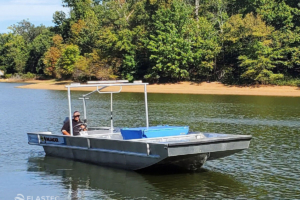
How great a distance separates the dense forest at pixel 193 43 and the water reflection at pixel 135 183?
40.0 meters

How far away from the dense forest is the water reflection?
40.0 meters

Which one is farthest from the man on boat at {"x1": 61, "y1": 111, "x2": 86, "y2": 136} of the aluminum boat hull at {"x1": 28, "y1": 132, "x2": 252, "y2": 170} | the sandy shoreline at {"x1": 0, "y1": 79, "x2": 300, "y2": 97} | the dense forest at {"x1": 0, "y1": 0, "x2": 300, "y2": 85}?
the dense forest at {"x1": 0, "y1": 0, "x2": 300, "y2": 85}

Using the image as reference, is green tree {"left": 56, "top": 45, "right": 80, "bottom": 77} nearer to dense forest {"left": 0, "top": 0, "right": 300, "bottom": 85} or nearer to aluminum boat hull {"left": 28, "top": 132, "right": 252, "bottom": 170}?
dense forest {"left": 0, "top": 0, "right": 300, "bottom": 85}

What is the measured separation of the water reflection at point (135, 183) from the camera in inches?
481

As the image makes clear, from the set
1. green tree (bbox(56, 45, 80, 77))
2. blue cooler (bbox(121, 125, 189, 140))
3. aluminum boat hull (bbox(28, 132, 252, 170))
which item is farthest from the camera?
green tree (bbox(56, 45, 80, 77))

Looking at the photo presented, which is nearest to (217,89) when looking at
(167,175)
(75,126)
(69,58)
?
(69,58)

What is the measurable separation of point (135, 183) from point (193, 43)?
47133 mm

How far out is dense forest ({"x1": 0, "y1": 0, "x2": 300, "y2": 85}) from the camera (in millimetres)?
53469

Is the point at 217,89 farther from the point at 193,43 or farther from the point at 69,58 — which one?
the point at 69,58

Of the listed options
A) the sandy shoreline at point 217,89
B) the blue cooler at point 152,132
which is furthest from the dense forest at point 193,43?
the blue cooler at point 152,132

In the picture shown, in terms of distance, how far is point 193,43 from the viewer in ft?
194

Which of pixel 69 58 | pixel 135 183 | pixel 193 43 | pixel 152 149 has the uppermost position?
pixel 193 43

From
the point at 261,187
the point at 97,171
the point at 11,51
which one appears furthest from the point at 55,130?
the point at 11,51

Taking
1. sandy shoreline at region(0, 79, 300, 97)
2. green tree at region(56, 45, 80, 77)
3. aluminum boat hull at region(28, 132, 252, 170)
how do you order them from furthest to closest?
green tree at region(56, 45, 80, 77), sandy shoreline at region(0, 79, 300, 97), aluminum boat hull at region(28, 132, 252, 170)
